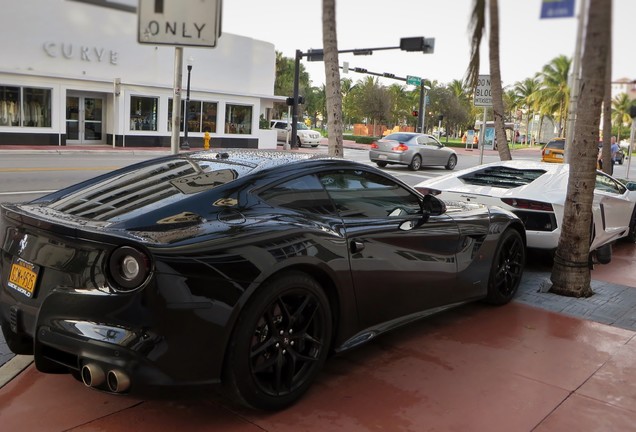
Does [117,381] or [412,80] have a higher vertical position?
[412,80]

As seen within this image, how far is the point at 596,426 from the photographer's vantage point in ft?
11.3

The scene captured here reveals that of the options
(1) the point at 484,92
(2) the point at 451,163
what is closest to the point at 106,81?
(2) the point at 451,163

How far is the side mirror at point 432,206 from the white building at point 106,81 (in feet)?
64.9

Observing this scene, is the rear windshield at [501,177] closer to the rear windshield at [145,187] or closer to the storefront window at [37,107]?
the rear windshield at [145,187]

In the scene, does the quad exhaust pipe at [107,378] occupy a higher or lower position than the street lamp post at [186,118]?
lower

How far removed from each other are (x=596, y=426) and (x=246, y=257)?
2.25 meters

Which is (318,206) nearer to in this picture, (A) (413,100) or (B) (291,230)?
(B) (291,230)

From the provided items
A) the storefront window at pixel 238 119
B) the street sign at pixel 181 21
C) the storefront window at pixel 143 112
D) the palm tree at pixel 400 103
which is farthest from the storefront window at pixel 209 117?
the palm tree at pixel 400 103

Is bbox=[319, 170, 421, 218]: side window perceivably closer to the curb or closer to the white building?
the curb

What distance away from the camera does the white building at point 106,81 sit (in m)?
24.1

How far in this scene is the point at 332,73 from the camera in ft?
34.3

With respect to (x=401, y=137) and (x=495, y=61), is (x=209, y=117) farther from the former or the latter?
(x=495, y=61)

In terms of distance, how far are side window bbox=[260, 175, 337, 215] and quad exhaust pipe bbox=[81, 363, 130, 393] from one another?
4.19 feet

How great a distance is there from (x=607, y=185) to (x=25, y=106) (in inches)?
919
